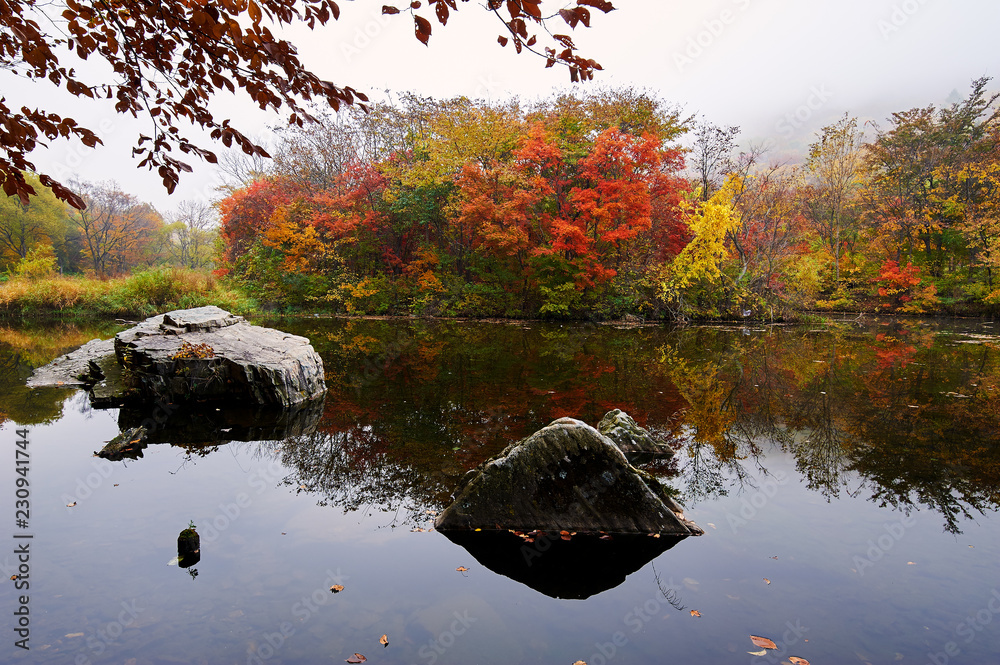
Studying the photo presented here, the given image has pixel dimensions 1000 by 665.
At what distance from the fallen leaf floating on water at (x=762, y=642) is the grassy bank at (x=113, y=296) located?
22.0 meters

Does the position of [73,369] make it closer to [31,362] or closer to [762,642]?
[31,362]

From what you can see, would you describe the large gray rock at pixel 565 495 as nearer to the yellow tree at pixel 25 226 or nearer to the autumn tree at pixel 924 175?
→ the autumn tree at pixel 924 175

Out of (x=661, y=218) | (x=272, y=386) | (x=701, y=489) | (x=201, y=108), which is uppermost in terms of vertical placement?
(x=661, y=218)

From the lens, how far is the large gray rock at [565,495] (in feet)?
12.2

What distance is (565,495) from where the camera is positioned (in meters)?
3.79

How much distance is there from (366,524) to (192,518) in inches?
56.3

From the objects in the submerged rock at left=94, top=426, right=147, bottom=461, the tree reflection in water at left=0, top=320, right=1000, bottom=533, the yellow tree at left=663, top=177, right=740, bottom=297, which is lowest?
the tree reflection in water at left=0, top=320, right=1000, bottom=533

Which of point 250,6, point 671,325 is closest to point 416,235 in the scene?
point 671,325

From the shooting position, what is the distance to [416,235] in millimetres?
24203

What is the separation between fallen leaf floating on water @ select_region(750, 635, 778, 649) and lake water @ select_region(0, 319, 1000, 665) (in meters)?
0.05

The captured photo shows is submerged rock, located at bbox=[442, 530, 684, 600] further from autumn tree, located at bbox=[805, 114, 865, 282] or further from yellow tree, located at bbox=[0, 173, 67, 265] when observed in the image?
yellow tree, located at bbox=[0, 173, 67, 265]

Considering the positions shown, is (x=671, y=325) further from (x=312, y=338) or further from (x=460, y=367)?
(x=312, y=338)

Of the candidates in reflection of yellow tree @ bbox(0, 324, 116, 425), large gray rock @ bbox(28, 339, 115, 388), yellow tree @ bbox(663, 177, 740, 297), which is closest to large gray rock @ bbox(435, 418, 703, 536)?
reflection of yellow tree @ bbox(0, 324, 116, 425)

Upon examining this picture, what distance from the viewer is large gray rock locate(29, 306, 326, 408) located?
695 centimetres
